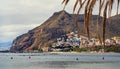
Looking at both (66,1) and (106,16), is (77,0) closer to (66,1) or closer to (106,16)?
(66,1)

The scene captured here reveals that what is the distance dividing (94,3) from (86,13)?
19 centimetres

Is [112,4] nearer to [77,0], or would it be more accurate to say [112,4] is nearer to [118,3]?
[118,3]

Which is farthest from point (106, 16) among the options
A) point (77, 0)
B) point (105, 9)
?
point (77, 0)

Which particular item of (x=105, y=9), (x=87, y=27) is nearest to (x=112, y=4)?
(x=105, y=9)

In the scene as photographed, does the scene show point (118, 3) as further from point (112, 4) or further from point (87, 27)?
point (87, 27)

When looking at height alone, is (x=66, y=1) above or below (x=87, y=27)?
above

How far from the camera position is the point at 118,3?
180 inches

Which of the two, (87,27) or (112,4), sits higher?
(112,4)

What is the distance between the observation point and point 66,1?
4.58m

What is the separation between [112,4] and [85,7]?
1.15 feet

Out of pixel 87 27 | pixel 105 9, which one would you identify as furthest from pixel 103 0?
pixel 87 27

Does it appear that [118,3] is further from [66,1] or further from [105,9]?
[66,1]

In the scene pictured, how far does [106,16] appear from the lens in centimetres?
449

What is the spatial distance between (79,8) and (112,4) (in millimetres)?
424
